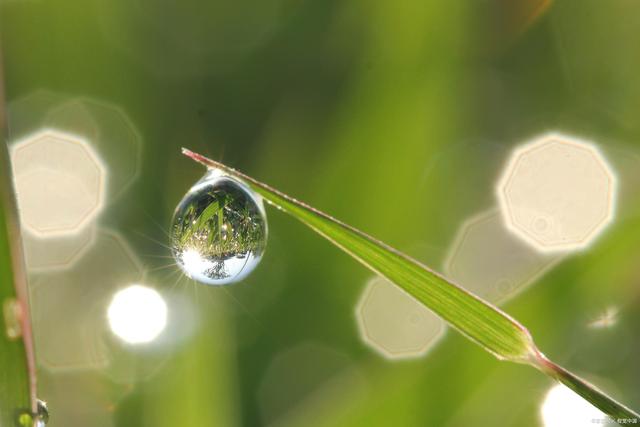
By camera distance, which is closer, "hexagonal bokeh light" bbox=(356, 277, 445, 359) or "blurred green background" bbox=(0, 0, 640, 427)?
"blurred green background" bbox=(0, 0, 640, 427)

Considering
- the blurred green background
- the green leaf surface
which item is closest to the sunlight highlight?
the blurred green background

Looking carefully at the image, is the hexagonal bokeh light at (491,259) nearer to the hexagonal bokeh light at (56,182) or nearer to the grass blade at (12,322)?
the hexagonal bokeh light at (56,182)

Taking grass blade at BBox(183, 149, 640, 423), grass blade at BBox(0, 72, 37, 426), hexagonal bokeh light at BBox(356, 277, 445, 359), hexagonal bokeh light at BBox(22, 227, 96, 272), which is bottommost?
grass blade at BBox(183, 149, 640, 423)

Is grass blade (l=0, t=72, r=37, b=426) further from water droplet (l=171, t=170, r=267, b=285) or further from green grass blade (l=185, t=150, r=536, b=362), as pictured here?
water droplet (l=171, t=170, r=267, b=285)

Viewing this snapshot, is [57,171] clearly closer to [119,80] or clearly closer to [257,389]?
[119,80]

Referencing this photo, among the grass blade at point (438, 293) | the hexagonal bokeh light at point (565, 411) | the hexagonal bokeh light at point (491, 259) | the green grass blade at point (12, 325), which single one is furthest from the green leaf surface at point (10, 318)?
the hexagonal bokeh light at point (491, 259)

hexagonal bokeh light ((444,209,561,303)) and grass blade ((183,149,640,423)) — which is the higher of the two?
hexagonal bokeh light ((444,209,561,303))

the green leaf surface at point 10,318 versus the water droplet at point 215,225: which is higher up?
the water droplet at point 215,225
